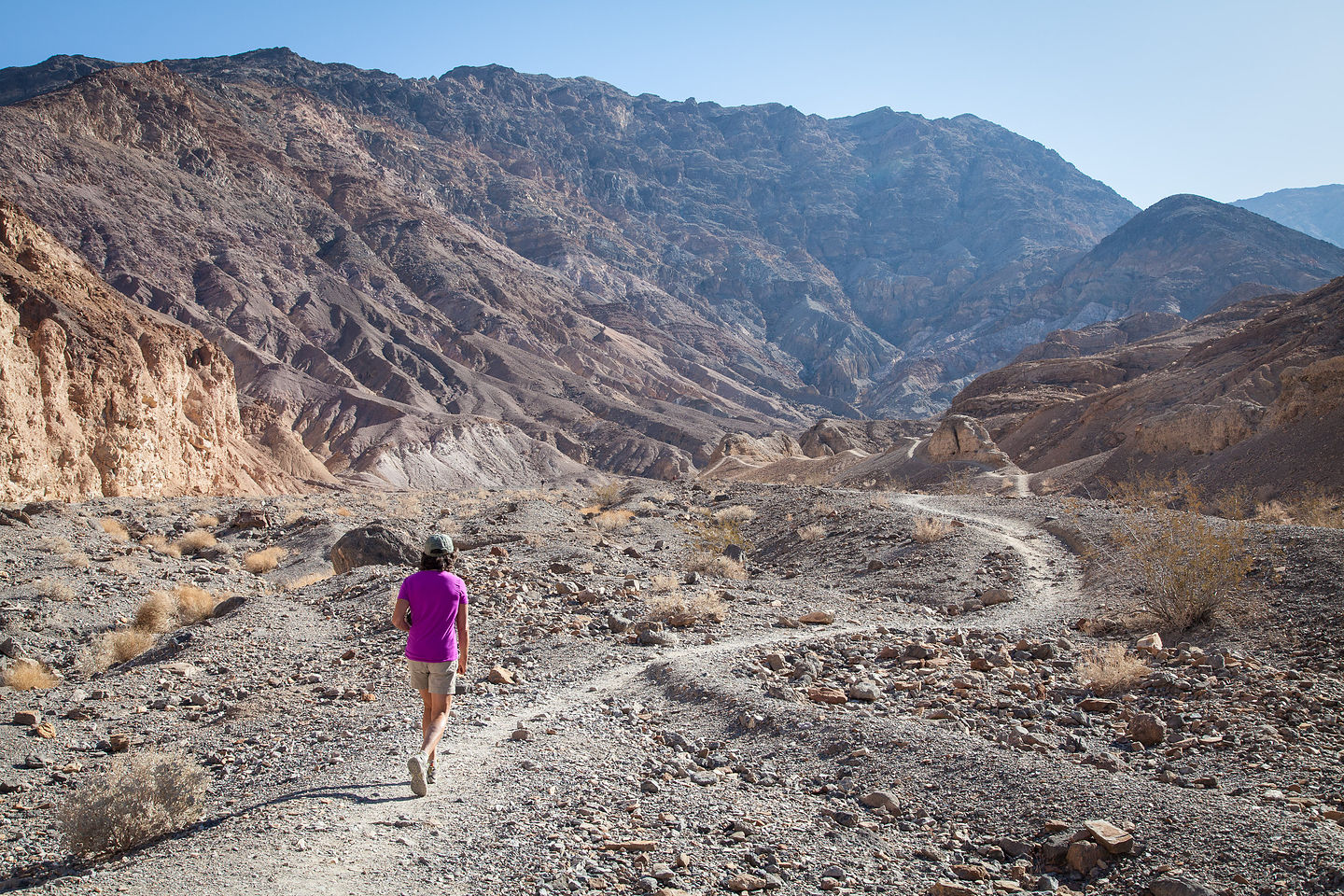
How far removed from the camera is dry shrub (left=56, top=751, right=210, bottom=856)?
13.6 ft

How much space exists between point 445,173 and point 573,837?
613 ft

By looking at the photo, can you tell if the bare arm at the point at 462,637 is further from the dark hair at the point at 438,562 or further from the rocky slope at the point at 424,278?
the rocky slope at the point at 424,278

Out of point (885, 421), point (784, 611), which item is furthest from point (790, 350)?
point (784, 611)

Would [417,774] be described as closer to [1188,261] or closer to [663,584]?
[663,584]

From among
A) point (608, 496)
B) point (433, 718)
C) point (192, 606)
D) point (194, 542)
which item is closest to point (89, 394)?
point (194, 542)

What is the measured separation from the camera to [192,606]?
10734mm

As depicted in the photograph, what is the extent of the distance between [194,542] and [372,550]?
5.31m

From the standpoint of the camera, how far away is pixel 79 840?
13.5ft

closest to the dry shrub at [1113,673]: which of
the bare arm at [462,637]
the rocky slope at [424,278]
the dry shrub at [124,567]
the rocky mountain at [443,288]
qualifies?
the bare arm at [462,637]

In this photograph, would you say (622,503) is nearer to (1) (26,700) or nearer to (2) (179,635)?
(2) (179,635)

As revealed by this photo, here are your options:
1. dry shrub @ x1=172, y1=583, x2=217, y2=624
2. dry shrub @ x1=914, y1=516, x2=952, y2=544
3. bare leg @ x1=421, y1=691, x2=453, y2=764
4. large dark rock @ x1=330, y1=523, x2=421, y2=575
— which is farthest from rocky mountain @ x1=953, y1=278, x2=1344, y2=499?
dry shrub @ x1=172, y1=583, x2=217, y2=624

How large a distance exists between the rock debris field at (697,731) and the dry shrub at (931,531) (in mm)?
1255

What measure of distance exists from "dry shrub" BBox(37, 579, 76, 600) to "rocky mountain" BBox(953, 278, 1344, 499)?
25211 mm

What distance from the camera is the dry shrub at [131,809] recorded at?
4.13 meters
